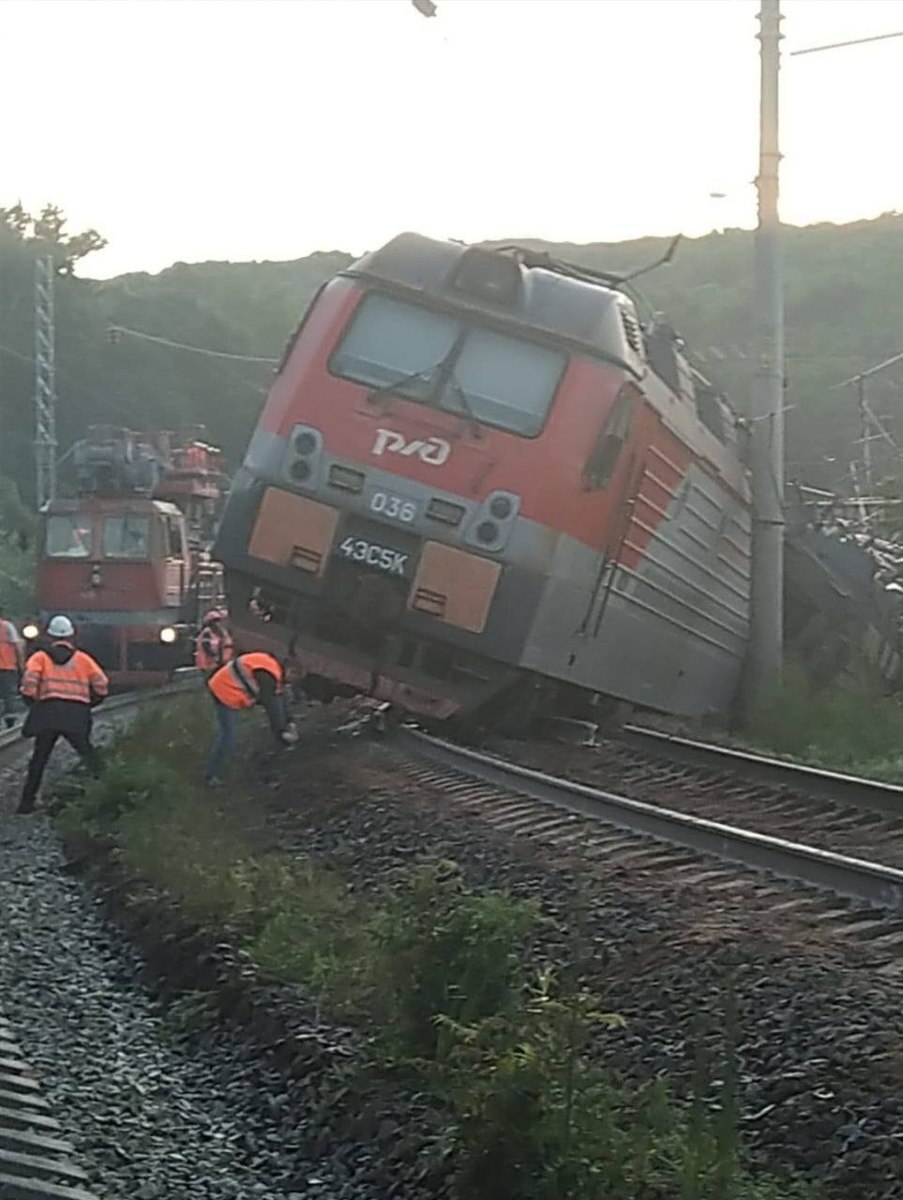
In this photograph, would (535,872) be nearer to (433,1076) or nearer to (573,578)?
(433,1076)

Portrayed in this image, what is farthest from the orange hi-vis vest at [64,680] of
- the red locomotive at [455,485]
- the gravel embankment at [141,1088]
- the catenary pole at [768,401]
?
the catenary pole at [768,401]

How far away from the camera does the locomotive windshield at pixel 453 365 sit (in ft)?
43.9

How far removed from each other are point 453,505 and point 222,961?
230 inches

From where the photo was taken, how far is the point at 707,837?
29.4ft

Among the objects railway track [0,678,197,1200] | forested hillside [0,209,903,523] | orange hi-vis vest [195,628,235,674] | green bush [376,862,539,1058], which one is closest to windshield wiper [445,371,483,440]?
orange hi-vis vest [195,628,235,674]

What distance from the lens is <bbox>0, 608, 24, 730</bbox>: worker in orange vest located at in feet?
71.1

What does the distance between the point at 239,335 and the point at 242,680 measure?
54802 millimetres

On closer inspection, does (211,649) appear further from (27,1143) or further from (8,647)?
(27,1143)

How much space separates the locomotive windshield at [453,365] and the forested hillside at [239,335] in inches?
1264

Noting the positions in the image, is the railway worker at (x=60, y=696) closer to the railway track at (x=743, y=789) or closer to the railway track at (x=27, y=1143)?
the railway track at (x=743, y=789)

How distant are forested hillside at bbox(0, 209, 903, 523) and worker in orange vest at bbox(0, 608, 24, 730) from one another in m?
24.0

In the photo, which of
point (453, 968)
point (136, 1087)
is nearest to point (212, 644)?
point (136, 1087)

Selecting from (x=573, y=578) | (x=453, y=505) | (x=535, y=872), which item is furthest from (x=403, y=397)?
(x=535, y=872)

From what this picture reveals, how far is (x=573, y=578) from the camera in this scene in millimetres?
13258
